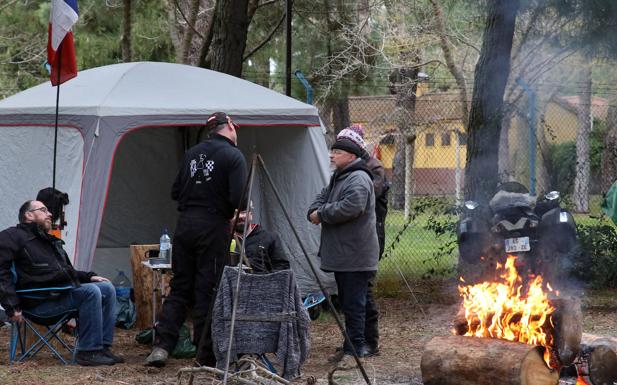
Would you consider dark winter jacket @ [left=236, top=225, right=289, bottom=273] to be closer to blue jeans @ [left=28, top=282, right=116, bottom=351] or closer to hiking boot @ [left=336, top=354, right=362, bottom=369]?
hiking boot @ [left=336, top=354, right=362, bottom=369]

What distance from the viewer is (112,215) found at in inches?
408

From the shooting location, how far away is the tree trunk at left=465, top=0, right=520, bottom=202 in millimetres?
9953

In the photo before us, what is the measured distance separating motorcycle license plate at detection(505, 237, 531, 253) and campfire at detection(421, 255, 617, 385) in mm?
Result: 575

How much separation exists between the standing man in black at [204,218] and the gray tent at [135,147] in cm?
100

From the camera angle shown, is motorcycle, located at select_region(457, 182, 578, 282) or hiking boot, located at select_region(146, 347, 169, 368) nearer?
hiking boot, located at select_region(146, 347, 169, 368)

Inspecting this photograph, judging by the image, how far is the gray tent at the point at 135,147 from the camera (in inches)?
321

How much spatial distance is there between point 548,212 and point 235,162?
8.68ft

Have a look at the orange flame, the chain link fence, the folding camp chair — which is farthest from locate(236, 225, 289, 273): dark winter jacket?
the chain link fence

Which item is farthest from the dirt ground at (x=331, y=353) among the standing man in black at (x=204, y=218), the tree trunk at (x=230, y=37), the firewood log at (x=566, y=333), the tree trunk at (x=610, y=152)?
the tree trunk at (x=230, y=37)

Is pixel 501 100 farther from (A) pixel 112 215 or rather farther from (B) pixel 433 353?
(B) pixel 433 353

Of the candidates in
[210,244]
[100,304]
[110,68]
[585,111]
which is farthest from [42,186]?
[585,111]

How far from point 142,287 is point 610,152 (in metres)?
6.15

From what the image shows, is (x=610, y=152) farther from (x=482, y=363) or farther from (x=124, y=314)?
(x=482, y=363)

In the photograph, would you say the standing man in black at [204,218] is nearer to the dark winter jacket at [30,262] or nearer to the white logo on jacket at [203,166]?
the white logo on jacket at [203,166]
